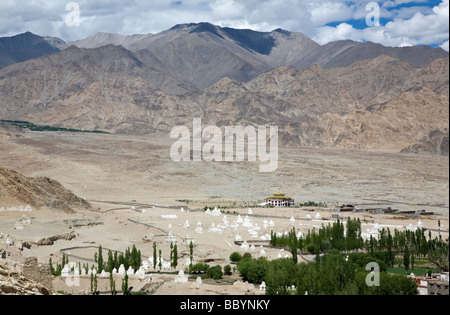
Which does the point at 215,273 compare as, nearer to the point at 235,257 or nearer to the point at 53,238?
the point at 235,257

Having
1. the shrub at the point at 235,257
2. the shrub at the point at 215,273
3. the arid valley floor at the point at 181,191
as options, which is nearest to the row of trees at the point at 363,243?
the arid valley floor at the point at 181,191

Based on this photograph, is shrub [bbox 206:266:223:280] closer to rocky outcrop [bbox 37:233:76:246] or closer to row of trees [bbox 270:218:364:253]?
row of trees [bbox 270:218:364:253]

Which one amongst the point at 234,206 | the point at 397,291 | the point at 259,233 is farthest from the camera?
the point at 234,206

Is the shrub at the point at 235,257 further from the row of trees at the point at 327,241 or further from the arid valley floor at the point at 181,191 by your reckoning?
the row of trees at the point at 327,241
